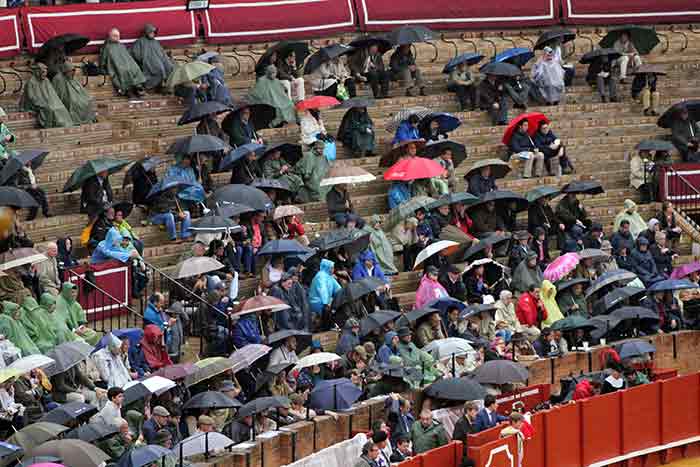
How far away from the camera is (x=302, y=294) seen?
32562 mm

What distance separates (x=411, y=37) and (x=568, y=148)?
12.4 feet

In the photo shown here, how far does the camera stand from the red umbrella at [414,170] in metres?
37.0

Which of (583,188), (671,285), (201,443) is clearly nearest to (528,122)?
(583,188)

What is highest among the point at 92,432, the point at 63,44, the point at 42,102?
the point at 63,44

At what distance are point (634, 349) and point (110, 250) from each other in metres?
8.19

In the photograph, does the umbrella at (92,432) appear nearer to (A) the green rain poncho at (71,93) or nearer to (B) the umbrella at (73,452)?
(B) the umbrella at (73,452)

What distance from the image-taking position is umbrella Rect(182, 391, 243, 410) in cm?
2762

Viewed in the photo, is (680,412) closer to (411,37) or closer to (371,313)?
(371,313)

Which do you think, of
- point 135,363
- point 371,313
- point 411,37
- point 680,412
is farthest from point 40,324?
point 411,37

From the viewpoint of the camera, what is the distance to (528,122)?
40.3 metres

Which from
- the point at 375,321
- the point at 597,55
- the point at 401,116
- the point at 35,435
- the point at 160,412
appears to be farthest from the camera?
the point at 597,55

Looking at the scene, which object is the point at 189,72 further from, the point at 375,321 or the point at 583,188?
the point at 375,321

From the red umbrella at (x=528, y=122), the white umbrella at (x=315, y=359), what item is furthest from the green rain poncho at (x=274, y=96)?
the white umbrella at (x=315, y=359)

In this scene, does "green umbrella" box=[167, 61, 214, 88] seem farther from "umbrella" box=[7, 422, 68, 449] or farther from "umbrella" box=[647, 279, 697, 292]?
"umbrella" box=[7, 422, 68, 449]
